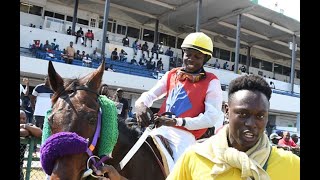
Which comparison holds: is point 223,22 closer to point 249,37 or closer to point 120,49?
point 249,37

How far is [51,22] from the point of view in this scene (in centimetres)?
2377

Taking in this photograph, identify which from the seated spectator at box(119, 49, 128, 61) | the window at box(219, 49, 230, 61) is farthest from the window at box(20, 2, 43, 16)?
the window at box(219, 49, 230, 61)

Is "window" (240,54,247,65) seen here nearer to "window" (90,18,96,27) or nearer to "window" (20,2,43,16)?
"window" (90,18,96,27)

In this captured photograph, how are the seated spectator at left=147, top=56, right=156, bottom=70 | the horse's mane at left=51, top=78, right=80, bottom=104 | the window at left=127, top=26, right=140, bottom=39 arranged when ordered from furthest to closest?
1. the window at left=127, top=26, right=140, bottom=39
2. the seated spectator at left=147, top=56, right=156, bottom=70
3. the horse's mane at left=51, top=78, right=80, bottom=104

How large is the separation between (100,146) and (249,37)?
32.4 m

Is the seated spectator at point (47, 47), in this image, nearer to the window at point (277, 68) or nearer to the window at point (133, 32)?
the window at point (133, 32)

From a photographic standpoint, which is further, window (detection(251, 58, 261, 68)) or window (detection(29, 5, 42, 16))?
window (detection(251, 58, 261, 68))

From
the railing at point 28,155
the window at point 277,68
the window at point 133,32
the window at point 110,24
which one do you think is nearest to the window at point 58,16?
the window at point 110,24

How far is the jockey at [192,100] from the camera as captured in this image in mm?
3480

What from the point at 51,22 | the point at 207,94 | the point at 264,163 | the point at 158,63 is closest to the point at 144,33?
the point at 158,63

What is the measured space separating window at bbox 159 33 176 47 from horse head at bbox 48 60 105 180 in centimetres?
2900

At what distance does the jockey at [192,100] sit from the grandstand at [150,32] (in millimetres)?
15172

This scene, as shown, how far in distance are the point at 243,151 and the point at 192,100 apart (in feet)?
5.77

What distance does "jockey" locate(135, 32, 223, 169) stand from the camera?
3480mm
